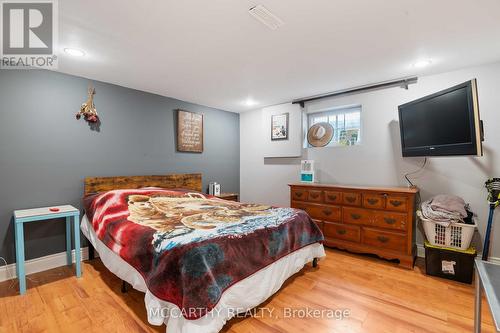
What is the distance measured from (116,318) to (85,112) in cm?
243

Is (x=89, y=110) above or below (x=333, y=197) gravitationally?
above

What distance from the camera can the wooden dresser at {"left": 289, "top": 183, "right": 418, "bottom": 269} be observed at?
109 inches

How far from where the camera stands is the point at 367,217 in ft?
9.93

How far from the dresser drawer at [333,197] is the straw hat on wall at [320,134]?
38.2 inches

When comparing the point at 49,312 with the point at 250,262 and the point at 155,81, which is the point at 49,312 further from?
the point at 155,81

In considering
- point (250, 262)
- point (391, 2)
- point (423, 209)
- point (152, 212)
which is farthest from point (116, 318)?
point (423, 209)

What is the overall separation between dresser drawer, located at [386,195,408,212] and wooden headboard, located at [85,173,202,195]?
2930 millimetres

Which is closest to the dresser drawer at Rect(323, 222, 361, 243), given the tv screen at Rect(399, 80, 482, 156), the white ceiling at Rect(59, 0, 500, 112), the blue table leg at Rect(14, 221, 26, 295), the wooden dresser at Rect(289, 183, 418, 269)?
the wooden dresser at Rect(289, 183, 418, 269)

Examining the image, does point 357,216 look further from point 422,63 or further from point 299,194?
point 422,63

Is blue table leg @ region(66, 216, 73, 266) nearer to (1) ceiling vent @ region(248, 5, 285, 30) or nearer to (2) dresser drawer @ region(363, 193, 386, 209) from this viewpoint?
(1) ceiling vent @ region(248, 5, 285, 30)

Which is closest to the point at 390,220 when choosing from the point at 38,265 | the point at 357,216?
the point at 357,216

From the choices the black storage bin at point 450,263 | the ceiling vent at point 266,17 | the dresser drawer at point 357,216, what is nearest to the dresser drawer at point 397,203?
the dresser drawer at point 357,216

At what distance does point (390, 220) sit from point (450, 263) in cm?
67

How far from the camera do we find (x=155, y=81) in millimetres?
3131
